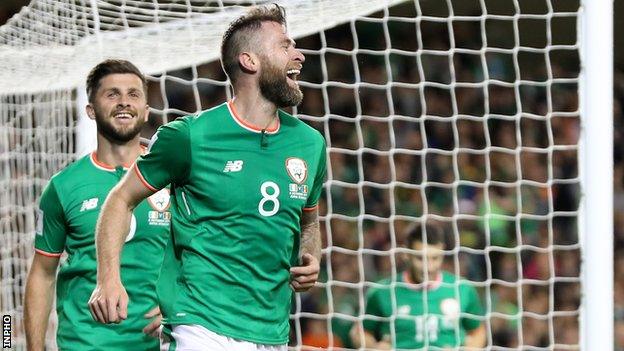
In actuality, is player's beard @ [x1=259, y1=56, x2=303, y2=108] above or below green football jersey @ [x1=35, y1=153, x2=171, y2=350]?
above

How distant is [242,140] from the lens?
411 cm

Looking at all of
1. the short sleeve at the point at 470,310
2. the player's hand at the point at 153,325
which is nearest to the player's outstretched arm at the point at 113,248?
the player's hand at the point at 153,325

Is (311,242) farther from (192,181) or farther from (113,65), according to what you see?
(113,65)

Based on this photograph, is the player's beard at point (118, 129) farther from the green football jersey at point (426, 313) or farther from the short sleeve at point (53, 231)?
the green football jersey at point (426, 313)

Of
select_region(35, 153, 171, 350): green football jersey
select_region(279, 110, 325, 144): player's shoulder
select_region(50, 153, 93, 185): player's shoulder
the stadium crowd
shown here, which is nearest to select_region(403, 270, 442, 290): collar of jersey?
the stadium crowd

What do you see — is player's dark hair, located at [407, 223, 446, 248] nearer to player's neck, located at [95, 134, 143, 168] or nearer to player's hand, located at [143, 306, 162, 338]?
player's neck, located at [95, 134, 143, 168]

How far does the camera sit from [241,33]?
4.20 metres

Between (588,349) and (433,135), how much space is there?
17.4ft

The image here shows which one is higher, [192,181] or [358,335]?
[192,181]

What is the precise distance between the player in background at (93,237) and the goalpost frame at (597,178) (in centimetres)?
177

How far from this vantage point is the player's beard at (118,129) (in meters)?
5.11

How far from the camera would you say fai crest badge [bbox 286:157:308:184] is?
4.12 m

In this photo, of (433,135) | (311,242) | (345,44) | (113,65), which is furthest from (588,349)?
(345,44)

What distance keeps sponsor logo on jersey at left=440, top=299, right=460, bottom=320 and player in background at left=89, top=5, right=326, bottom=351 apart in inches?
111
